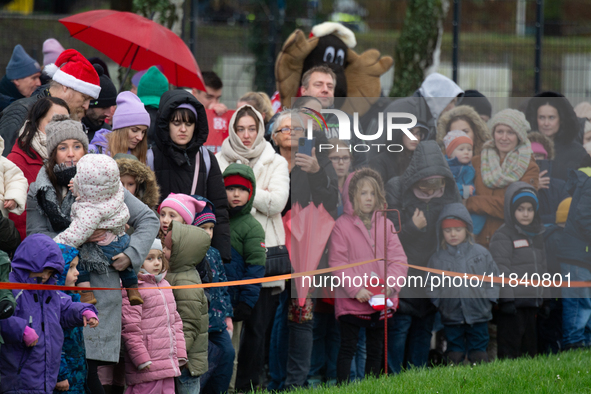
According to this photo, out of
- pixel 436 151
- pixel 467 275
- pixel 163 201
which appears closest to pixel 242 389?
pixel 163 201

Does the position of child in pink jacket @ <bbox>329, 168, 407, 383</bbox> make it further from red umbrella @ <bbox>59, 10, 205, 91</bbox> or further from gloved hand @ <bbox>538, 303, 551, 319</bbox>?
red umbrella @ <bbox>59, 10, 205, 91</bbox>

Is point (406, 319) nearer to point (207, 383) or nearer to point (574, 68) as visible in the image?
point (207, 383)

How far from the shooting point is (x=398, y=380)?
629 centimetres

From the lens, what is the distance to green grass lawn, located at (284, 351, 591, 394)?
5.84 metres

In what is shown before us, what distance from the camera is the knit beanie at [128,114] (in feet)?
21.1

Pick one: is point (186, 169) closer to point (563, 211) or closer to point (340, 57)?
point (340, 57)

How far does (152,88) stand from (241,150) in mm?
1063

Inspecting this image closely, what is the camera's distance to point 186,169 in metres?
6.58

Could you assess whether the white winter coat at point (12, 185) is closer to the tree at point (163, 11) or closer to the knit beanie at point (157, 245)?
the knit beanie at point (157, 245)

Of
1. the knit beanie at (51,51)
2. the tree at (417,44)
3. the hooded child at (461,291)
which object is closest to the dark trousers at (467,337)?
the hooded child at (461,291)

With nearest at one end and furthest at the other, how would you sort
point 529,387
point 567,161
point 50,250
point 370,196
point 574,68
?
point 50,250
point 529,387
point 370,196
point 567,161
point 574,68

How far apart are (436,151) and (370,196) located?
2.75 ft

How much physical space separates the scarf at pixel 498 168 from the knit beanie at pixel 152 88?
125 inches

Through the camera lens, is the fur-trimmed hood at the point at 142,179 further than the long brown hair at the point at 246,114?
No
